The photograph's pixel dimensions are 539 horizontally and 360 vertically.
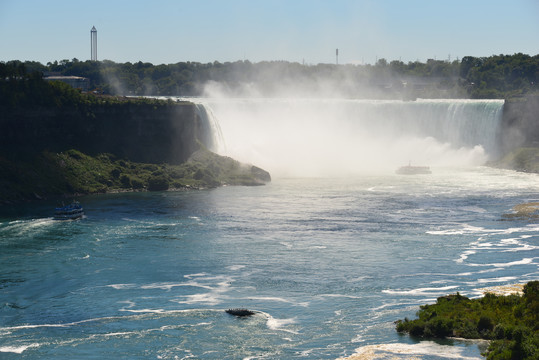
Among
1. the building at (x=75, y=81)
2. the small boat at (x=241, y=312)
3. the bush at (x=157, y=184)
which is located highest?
the building at (x=75, y=81)

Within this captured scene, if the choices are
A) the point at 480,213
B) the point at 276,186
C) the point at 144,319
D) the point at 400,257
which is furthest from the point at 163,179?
the point at 144,319

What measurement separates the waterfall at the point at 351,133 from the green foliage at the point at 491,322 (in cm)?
7986

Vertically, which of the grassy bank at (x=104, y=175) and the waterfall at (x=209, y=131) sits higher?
the waterfall at (x=209, y=131)

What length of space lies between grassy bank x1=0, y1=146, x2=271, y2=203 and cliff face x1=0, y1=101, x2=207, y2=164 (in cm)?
220

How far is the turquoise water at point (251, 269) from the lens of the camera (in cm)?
5178

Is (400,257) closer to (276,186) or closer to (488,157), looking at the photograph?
(276,186)

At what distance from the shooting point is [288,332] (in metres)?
53.1

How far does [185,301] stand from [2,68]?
69385mm

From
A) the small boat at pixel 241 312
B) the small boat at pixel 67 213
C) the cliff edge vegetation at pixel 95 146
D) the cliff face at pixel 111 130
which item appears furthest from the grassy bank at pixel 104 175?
the small boat at pixel 241 312

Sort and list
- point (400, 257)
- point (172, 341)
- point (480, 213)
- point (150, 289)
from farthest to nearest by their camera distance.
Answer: point (480, 213)
point (400, 257)
point (150, 289)
point (172, 341)

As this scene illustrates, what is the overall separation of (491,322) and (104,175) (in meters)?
73.8

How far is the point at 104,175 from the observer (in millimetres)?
115938

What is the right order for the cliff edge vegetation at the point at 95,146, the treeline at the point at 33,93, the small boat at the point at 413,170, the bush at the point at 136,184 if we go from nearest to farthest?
the cliff edge vegetation at the point at 95,146 < the treeline at the point at 33,93 < the bush at the point at 136,184 < the small boat at the point at 413,170

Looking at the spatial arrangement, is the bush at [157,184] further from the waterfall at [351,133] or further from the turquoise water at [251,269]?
the waterfall at [351,133]
